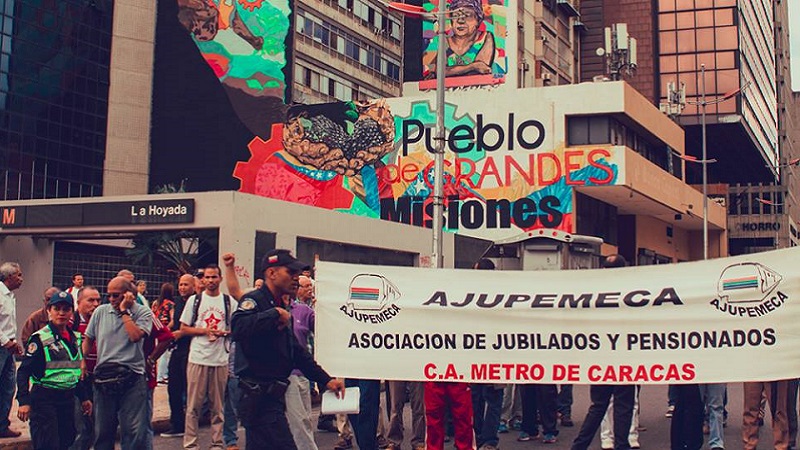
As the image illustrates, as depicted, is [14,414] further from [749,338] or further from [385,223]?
[385,223]

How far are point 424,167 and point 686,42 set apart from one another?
34.8 metres

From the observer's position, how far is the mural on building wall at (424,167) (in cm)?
4612

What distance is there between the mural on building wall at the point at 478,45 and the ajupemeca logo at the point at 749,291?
1820 inches

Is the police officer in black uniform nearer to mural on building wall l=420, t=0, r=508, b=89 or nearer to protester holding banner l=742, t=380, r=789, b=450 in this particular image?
protester holding banner l=742, t=380, r=789, b=450

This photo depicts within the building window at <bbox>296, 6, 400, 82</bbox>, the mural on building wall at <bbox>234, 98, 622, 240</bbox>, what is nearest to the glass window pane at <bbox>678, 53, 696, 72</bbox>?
the building window at <bbox>296, 6, 400, 82</bbox>

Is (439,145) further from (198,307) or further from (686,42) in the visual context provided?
(686,42)

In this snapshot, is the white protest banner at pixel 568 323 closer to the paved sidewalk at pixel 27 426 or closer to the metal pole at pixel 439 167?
the paved sidewalk at pixel 27 426

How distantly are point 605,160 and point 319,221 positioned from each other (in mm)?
23433

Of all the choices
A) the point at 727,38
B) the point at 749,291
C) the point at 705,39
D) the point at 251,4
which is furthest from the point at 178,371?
the point at 727,38

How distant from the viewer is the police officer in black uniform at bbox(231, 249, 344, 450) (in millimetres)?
6570

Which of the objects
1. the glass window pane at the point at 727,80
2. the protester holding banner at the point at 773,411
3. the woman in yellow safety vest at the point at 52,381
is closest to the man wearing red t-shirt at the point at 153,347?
the woman in yellow safety vest at the point at 52,381

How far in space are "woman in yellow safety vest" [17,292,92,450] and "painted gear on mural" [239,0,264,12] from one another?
49.5m

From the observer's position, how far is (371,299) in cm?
972

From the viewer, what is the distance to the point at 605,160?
44.9 m
